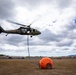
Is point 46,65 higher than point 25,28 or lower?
lower

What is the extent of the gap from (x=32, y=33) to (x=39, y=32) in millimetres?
2975

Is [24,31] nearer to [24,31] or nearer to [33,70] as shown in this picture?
[24,31]

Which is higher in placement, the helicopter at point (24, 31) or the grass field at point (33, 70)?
the helicopter at point (24, 31)

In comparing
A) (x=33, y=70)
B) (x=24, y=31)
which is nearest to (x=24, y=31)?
(x=24, y=31)

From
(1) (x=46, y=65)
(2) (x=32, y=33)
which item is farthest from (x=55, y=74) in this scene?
(2) (x=32, y=33)

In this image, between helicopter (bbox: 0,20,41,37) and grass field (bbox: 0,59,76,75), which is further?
helicopter (bbox: 0,20,41,37)

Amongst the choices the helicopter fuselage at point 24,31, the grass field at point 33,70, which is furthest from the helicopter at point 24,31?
the grass field at point 33,70

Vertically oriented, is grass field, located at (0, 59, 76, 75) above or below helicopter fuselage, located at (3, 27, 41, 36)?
below

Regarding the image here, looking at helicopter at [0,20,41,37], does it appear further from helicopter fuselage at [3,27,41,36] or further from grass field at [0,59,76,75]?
grass field at [0,59,76,75]

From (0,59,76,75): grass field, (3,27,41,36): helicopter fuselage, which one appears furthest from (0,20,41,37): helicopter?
(0,59,76,75): grass field

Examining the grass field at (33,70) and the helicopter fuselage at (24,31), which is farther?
the helicopter fuselage at (24,31)

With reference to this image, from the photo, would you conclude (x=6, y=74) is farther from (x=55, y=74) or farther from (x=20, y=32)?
(x=20, y=32)

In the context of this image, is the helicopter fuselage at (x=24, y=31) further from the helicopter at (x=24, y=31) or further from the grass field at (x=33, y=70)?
the grass field at (x=33, y=70)

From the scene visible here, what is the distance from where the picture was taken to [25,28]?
6109 cm
